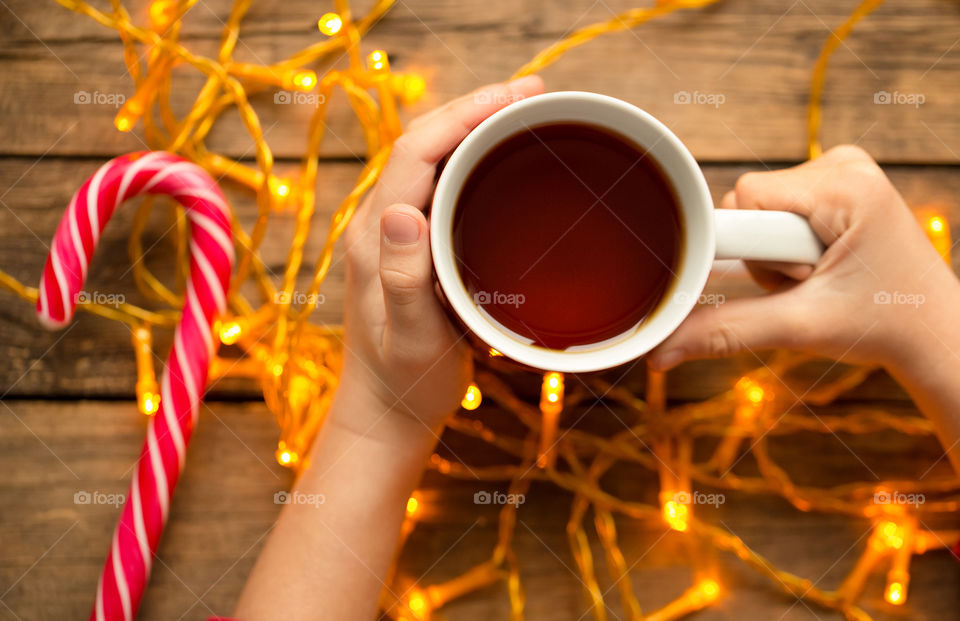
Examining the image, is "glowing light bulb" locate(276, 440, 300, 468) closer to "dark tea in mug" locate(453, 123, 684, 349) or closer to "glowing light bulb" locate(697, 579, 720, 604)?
"dark tea in mug" locate(453, 123, 684, 349)

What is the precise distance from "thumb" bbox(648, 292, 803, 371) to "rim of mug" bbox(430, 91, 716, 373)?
12cm

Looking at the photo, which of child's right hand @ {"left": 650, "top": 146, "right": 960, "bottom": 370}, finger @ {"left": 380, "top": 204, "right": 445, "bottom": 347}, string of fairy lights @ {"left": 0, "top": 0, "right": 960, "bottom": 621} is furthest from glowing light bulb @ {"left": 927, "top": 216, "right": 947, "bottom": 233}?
finger @ {"left": 380, "top": 204, "right": 445, "bottom": 347}

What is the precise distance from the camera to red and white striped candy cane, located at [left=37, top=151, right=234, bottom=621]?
828mm

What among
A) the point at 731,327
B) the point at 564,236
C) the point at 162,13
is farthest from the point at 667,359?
the point at 162,13

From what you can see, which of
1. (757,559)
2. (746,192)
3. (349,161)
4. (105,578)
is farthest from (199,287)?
(757,559)

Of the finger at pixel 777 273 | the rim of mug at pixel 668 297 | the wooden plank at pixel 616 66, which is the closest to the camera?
the rim of mug at pixel 668 297

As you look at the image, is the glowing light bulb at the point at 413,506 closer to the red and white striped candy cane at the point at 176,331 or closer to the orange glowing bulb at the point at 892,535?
the red and white striped candy cane at the point at 176,331

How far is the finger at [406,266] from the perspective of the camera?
60cm

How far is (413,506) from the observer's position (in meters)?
0.90

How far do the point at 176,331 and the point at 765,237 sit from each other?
2.16 feet

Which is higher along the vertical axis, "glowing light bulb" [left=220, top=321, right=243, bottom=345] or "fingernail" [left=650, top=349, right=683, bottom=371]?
"glowing light bulb" [left=220, top=321, right=243, bottom=345]

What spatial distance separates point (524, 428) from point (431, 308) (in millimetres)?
290

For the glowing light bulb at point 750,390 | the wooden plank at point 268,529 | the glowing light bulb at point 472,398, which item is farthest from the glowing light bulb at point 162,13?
the glowing light bulb at point 750,390

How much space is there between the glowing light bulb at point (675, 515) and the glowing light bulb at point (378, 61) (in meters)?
0.63
